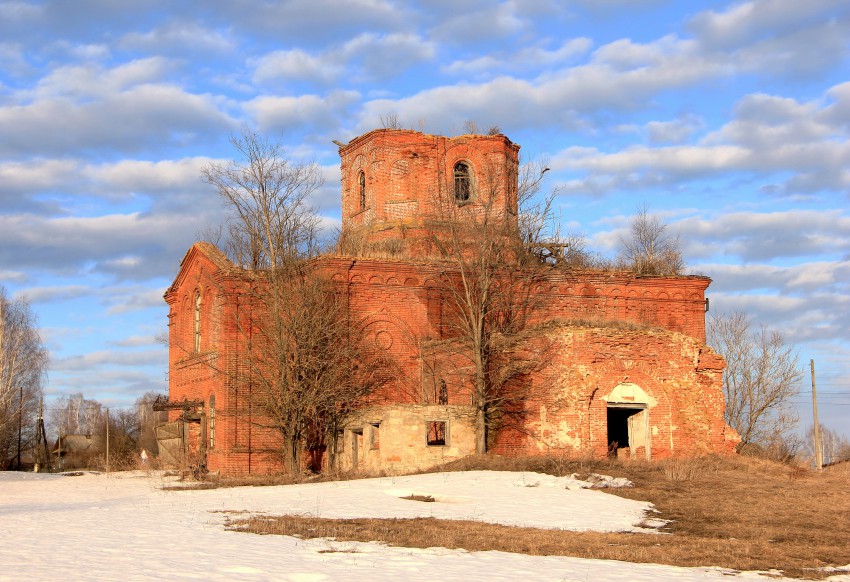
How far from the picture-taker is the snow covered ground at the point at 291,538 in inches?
410

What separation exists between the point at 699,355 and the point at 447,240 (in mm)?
8260

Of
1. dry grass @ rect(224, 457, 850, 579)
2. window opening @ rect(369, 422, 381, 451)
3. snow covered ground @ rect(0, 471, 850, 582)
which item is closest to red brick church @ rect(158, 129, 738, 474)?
window opening @ rect(369, 422, 381, 451)

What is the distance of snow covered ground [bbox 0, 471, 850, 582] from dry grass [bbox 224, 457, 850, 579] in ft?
2.00

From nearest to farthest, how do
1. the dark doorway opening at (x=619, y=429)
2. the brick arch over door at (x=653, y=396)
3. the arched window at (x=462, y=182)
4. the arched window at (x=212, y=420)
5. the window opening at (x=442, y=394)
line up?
the brick arch over door at (x=653, y=396) < the window opening at (x=442, y=394) < the arched window at (x=212, y=420) < the dark doorway opening at (x=619, y=429) < the arched window at (x=462, y=182)

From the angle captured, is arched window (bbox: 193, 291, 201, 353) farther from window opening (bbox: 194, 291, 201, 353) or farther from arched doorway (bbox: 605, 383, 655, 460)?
arched doorway (bbox: 605, 383, 655, 460)

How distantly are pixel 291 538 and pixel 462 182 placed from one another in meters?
19.8

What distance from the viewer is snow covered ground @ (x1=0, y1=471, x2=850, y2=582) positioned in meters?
10.4

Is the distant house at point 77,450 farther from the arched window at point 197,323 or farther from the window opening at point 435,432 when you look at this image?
the window opening at point 435,432

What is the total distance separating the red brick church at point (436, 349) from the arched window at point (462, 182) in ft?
0.16

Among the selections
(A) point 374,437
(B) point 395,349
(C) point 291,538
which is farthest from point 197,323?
(C) point 291,538

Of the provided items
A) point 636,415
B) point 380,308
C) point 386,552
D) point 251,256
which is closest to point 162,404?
point 251,256

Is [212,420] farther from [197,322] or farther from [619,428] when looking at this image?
[619,428]

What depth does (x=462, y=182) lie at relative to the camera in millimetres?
31344

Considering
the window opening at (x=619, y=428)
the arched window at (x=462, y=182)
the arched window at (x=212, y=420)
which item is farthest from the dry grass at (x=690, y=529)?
the arched window at (x=462, y=182)
